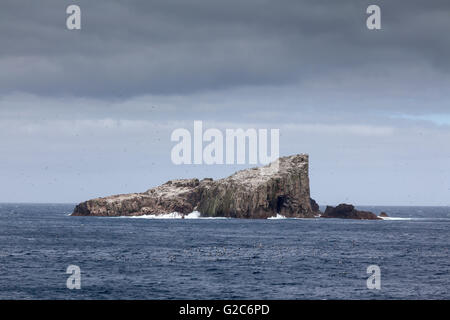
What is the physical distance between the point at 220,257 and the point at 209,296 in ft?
96.8

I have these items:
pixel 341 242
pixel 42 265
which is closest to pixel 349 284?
pixel 42 265

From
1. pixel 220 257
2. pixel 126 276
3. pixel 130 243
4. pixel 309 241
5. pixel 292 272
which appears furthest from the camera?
pixel 309 241

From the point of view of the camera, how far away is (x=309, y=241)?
114 meters

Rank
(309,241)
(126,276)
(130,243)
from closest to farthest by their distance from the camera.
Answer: (126,276) < (130,243) < (309,241)

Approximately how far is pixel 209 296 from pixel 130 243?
54.0 metres

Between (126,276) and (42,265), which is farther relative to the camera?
(42,265)

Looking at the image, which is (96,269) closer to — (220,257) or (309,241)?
(220,257)
